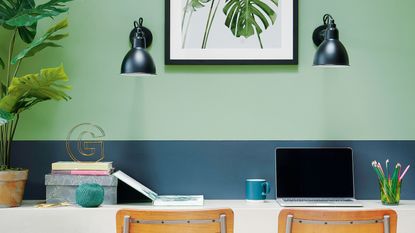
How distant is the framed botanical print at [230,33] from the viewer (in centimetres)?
313

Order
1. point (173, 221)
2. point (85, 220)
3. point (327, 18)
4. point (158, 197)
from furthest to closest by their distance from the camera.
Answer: point (327, 18)
point (158, 197)
point (85, 220)
point (173, 221)

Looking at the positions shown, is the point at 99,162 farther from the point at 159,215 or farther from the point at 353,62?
the point at 353,62

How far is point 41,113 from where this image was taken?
3152 mm

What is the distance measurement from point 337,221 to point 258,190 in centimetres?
83

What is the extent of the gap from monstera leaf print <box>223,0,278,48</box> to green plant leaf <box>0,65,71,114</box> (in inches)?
35.5

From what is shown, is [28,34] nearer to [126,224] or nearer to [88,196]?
[88,196]

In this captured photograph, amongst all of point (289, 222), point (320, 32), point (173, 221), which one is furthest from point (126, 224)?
point (320, 32)

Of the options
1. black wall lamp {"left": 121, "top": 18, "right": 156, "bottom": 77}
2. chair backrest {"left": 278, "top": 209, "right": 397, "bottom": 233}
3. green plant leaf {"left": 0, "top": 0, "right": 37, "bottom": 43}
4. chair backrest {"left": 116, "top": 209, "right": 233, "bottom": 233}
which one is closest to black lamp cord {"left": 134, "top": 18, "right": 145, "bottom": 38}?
black wall lamp {"left": 121, "top": 18, "right": 156, "bottom": 77}

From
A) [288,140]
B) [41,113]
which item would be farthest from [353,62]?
[41,113]

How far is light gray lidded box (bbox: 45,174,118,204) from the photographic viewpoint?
290 cm

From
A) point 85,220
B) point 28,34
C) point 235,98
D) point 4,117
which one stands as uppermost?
point 28,34

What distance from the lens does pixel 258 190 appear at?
9.86 feet

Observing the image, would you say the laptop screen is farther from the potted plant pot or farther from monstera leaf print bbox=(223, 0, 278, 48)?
the potted plant pot

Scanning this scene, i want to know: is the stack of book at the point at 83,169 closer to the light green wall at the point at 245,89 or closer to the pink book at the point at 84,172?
the pink book at the point at 84,172
